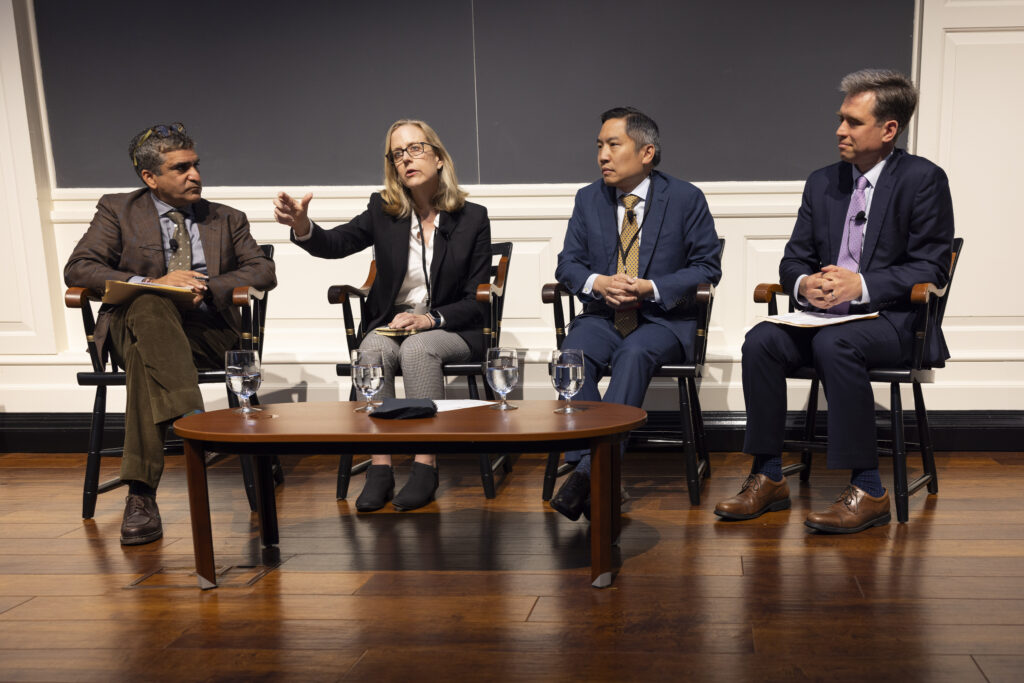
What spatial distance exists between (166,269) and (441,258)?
3.17ft

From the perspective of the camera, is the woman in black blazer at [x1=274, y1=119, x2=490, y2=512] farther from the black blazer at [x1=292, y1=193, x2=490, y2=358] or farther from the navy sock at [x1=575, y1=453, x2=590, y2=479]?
the navy sock at [x1=575, y1=453, x2=590, y2=479]

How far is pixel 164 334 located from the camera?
115 inches

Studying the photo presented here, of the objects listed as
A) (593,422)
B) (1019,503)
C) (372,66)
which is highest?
(372,66)

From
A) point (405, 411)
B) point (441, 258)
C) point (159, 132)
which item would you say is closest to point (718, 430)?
point (441, 258)

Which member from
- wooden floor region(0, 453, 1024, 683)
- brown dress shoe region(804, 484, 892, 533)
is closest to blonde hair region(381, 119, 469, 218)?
wooden floor region(0, 453, 1024, 683)

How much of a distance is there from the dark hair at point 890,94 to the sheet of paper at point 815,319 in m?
0.60

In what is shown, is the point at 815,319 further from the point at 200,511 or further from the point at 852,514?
the point at 200,511

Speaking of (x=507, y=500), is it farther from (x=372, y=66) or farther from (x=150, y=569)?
(x=372, y=66)

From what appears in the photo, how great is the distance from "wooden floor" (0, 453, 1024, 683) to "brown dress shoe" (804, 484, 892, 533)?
0.14 ft

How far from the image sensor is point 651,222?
3309mm

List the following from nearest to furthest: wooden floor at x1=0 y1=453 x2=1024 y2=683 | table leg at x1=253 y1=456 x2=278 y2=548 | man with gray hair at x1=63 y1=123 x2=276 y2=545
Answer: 1. wooden floor at x1=0 y1=453 x2=1024 y2=683
2. table leg at x1=253 y1=456 x2=278 y2=548
3. man with gray hair at x1=63 y1=123 x2=276 y2=545

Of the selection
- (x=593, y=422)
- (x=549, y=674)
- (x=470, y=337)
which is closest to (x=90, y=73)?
(x=470, y=337)

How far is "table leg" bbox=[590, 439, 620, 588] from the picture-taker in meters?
2.19

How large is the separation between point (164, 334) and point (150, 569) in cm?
74
